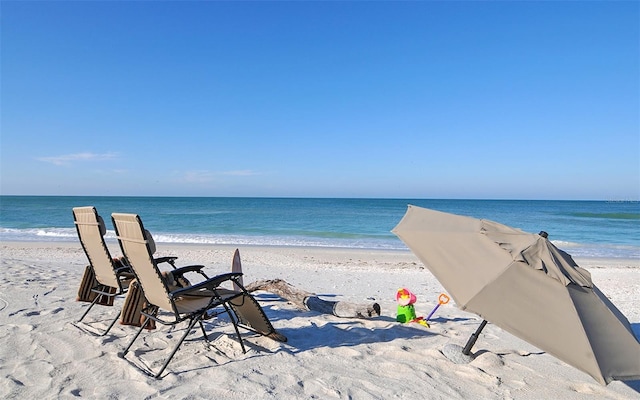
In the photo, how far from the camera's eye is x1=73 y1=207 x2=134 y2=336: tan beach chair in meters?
3.87

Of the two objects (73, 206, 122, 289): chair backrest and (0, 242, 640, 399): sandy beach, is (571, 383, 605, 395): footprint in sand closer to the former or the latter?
(0, 242, 640, 399): sandy beach

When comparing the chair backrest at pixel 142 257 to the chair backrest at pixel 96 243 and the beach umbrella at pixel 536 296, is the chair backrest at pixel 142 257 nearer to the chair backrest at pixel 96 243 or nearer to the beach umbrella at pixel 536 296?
the chair backrest at pixel 96 243

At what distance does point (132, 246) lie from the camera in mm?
3213

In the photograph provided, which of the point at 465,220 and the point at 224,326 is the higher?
the point at 465,220

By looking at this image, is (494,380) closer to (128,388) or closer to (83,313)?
(128,388)

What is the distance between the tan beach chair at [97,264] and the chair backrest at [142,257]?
57cm

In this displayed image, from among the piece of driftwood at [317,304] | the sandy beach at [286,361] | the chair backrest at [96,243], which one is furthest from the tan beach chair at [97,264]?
the piece of driftwood at [317,304]

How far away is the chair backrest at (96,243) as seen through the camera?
3857 mm

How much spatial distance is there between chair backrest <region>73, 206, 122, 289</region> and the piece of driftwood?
72.9 inches

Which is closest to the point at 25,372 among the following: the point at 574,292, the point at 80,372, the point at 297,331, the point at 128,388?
the point at 80,372

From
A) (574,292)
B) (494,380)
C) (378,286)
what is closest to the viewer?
(574,292)

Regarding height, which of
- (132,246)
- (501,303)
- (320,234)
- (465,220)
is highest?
(465,220)

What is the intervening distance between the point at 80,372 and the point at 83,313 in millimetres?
1672

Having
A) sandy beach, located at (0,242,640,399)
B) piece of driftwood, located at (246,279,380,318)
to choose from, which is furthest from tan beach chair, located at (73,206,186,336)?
piece of driftwood, located at (246,279,380,318)
